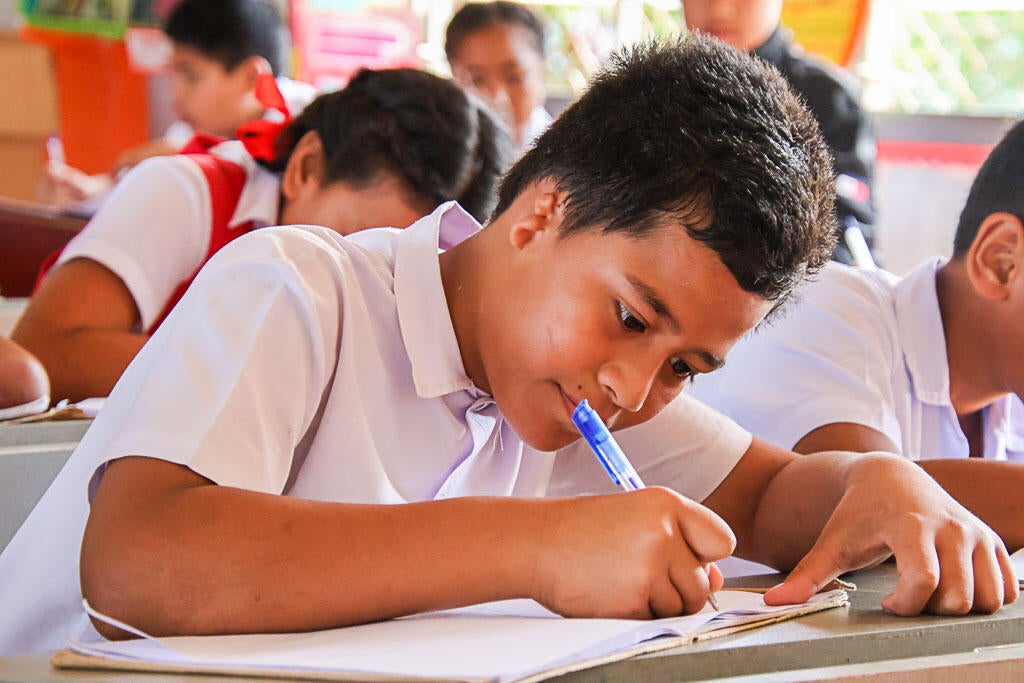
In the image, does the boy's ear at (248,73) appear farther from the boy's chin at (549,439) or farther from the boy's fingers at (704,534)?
the boy's fingers at (704,534)

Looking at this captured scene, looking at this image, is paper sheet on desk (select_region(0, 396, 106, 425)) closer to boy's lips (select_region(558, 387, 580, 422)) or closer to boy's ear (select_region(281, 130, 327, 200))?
boy's lips (select_region(558, 387, 580, 422))

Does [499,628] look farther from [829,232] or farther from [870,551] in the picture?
[829,232]

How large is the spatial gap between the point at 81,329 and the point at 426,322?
2.62 feet

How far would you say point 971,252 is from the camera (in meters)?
1.29

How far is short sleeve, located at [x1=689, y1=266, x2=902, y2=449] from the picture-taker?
1213mm

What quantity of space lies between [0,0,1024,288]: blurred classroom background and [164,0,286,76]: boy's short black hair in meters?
1.44

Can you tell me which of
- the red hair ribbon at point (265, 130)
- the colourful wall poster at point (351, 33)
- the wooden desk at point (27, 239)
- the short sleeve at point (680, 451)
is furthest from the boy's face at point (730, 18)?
the colourful wall poster at point (351, 33)

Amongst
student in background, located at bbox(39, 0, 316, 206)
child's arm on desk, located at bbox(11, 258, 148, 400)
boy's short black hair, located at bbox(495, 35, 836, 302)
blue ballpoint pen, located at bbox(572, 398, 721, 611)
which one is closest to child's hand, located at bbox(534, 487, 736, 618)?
blue ballpoint pen, located at bbox(572, 398, 721, 611)

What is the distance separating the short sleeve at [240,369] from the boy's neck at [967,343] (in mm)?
793

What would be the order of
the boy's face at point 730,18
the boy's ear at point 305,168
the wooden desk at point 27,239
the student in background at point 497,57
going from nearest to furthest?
the boy's ear at point 305,168 → the wooden desk at point 27,239 → the boy's face at point 730,18 → the student in background at point 497,57

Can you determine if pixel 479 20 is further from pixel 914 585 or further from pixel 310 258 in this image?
pixel 914 585

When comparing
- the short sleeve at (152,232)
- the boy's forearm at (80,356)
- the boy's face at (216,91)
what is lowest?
the boy's face at (216,91)

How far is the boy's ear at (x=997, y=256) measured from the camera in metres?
1.25

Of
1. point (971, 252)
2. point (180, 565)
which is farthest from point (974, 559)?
point (971, 252)
